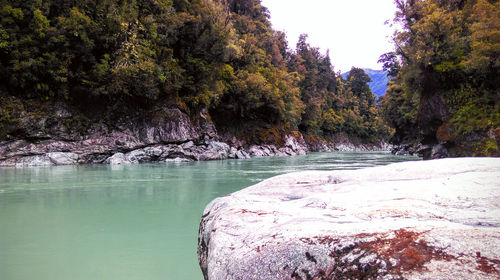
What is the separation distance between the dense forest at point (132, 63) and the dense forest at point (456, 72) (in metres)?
12.8

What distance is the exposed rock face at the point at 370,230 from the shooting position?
139 centimetres

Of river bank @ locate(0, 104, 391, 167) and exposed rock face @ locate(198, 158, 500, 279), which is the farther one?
river bank @ locate(0, 104, 391, 167)

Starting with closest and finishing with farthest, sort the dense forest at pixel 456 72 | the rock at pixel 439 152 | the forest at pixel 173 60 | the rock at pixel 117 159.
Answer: the dense forest at pixel 456 72 → the forest at pixel 173 60 → the rock at pixel 439 152 → the rock at pixel 117 159

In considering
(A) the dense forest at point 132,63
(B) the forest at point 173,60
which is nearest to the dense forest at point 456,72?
(B) the forest at point 173,60

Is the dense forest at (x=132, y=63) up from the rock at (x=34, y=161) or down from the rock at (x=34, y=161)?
up

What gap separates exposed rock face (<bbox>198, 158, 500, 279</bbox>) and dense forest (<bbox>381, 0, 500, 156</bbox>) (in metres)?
12.3

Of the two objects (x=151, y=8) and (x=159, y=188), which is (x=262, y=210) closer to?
(x=159, y=188)

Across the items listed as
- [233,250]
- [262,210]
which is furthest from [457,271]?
[262,210]

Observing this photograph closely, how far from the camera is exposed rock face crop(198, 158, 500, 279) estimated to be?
139cm

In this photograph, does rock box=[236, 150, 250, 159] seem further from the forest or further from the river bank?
the forest

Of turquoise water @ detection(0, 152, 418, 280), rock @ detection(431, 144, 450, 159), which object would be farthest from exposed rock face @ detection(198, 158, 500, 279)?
rock @ detection(431, 144, 450, 159)

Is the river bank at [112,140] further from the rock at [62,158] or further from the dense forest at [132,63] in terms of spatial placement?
the dense forest at [132,63]

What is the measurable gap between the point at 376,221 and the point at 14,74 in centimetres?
1761

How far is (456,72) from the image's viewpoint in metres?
14.5
